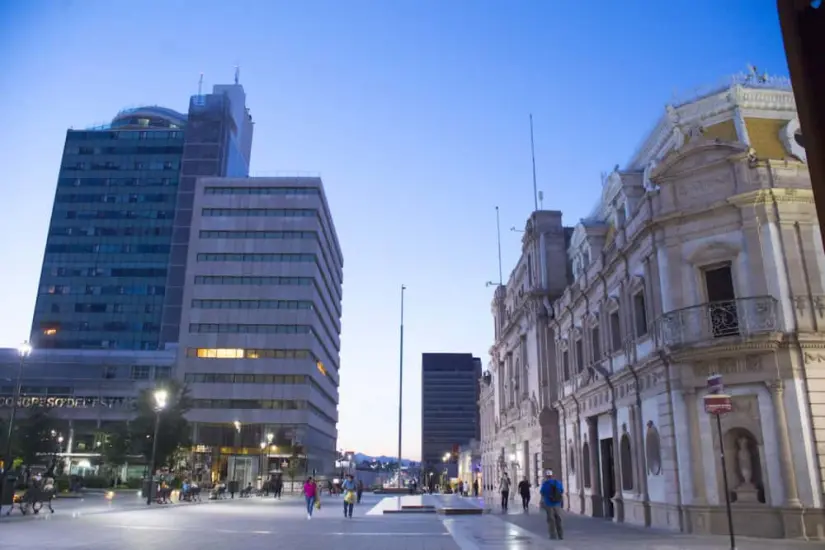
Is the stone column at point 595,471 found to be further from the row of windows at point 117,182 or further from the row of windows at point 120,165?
the row of windows at point 120,165

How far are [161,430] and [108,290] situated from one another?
75018 mm

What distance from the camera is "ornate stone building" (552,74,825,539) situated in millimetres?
19625

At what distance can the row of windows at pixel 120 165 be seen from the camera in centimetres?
12519

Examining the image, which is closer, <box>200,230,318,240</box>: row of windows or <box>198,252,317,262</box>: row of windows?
<box>198,252,317,262</box>: row of windows

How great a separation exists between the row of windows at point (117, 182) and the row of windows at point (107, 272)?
1700cm

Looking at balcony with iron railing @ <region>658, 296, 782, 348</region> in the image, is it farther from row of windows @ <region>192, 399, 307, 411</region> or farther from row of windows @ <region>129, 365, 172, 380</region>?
row of windows @ <region>129, 365, 172, 380</region>

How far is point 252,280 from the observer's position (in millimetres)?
89312

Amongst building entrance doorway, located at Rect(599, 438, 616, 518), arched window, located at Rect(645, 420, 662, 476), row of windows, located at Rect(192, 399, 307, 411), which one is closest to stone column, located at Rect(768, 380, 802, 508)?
arched window, located at Rect(645, 420, 662, 476)

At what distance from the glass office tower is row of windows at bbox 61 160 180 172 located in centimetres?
18

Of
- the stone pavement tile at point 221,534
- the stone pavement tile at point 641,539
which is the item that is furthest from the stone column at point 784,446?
the stone pavement tile at point 221,534

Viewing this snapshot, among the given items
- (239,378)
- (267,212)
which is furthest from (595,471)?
(267,212)

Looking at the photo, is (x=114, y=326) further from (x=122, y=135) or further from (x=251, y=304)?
(x=251, y=304)

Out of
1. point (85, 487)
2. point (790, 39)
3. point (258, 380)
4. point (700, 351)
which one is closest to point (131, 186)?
point (258, 380)

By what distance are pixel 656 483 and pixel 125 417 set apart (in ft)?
247
